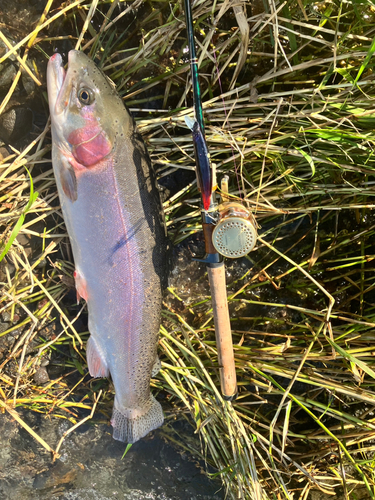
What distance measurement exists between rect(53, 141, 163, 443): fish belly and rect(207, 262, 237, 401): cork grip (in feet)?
1.03

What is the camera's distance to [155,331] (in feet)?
5.80

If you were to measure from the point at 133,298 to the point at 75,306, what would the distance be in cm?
59

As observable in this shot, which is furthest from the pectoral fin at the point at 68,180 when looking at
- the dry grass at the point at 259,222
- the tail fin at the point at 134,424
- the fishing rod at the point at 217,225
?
the tail fin at the point at 134,424

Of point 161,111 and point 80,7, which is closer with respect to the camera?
point 80,7

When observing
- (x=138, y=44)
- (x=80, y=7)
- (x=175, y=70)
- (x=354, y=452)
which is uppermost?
(x=80, y=7)

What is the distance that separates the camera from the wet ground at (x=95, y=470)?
221cm

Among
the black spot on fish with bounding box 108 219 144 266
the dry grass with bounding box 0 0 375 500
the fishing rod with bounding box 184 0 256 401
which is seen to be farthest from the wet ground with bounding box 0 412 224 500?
the black spot on fish with bounding box 108 219 144 266

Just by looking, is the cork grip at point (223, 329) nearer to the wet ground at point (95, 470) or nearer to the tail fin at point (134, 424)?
the tail fin at point (134, 424)

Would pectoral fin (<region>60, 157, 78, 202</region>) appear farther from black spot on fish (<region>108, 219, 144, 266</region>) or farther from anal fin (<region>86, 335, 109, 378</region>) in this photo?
anal fin (<region>86, 335, 109, 378</region>)

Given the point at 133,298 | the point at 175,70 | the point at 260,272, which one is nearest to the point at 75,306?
the point at 133,298

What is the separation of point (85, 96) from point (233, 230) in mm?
933

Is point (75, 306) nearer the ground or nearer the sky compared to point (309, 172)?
nearer the ground

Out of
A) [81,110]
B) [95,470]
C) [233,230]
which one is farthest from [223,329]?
[95,470]

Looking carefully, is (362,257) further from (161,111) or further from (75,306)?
(75,306)
